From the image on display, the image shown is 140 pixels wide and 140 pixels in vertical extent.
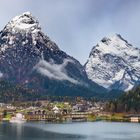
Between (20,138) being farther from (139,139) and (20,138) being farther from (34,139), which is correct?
(139,139)

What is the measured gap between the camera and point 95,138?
16225 cm

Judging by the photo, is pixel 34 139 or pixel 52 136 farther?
pixel 52 136

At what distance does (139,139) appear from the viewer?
514 feet

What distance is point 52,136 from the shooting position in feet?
559

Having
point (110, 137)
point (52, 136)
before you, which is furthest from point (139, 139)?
point (52, 136)

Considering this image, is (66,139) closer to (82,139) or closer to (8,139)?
(82,139)

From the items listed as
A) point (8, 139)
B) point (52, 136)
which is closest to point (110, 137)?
point (52, 136)

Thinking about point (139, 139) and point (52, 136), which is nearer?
point (139, 139)

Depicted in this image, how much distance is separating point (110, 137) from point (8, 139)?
95.4ft

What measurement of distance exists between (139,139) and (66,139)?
19.6 metres

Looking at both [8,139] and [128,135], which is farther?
[128,135]

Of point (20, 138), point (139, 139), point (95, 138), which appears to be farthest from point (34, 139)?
point (139, 139)

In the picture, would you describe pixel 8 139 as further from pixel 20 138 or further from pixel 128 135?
pixel 128 135

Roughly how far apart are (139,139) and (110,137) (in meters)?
11.0
